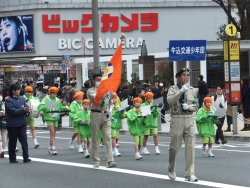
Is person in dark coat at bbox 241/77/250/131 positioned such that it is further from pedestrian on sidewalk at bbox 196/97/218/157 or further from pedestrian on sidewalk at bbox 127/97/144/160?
pedestrian on sidewalk at bbox 127/97/144/160

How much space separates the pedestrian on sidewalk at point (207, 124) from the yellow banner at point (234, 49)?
7.39 m

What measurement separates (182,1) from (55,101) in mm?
47691

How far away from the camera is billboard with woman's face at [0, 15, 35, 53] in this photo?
62.2 meters

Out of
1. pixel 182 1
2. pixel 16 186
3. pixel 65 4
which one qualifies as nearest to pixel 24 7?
pixel 65 4

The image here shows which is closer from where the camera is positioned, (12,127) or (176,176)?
(176,176)

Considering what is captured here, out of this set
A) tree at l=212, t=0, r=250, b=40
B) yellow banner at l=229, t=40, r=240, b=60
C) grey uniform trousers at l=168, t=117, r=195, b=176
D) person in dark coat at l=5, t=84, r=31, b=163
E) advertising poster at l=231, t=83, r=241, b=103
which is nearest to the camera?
grey uniform trousers at l=168, t=117, r=195, b=176

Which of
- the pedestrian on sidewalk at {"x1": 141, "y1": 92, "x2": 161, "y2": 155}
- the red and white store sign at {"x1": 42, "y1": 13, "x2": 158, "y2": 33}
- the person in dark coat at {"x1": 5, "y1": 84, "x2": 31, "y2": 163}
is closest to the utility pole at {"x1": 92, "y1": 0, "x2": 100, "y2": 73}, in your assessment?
the pedestrian on sidewalk at {"x1": 141, "y1": 92, "x2": 161, "y2": 155}

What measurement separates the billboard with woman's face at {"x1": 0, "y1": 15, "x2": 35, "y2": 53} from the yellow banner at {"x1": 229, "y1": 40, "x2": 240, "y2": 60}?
4115cm

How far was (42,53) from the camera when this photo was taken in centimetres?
6200

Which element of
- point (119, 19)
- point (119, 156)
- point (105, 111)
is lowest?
point (119, 156)

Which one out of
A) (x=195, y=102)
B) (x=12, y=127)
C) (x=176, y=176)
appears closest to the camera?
(x=195, y=102)

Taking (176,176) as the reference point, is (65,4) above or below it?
above

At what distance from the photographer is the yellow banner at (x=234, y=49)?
22.8 m

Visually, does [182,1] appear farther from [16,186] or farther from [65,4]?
[16,186]
